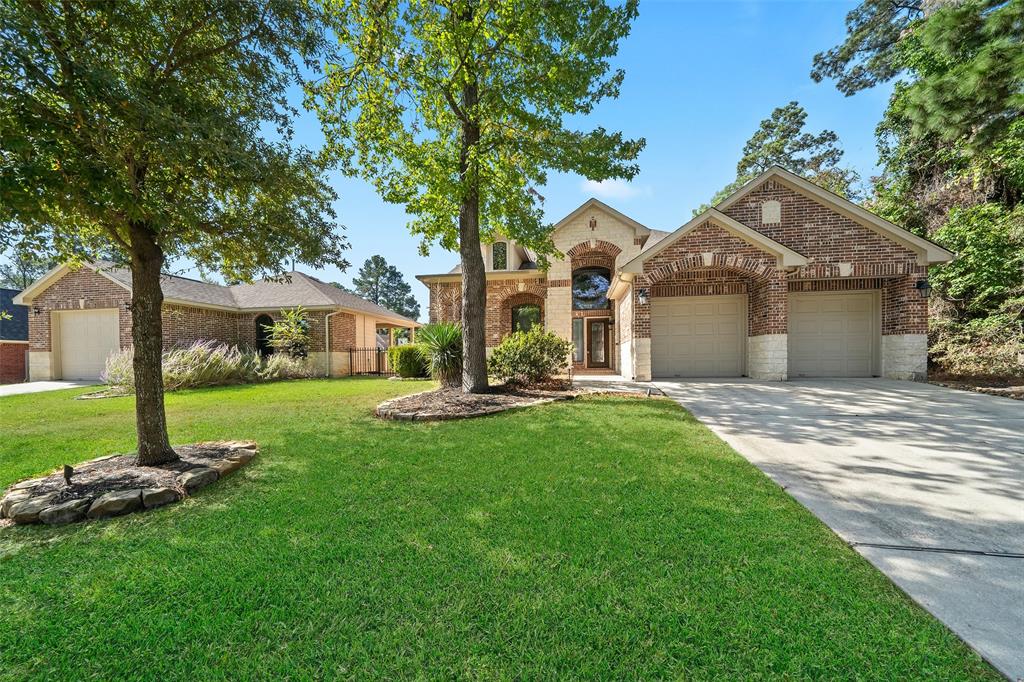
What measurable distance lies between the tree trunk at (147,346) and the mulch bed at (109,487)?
0.76 feet

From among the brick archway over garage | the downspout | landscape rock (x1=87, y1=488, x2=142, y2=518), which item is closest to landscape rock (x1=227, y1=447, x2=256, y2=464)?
landscape rock (x1=87, y1=488, x2=142, y2=518)

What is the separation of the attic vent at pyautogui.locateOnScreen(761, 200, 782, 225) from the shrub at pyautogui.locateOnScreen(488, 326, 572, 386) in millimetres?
7613

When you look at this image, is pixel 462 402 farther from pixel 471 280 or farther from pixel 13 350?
pixel 13 350

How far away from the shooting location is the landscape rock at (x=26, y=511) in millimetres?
2998

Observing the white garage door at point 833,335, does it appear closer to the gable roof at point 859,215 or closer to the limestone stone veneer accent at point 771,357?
the gable roof at point 859,215

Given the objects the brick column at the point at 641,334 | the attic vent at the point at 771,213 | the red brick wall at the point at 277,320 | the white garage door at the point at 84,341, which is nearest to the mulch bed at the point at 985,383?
the attic vent at the point at 771,213

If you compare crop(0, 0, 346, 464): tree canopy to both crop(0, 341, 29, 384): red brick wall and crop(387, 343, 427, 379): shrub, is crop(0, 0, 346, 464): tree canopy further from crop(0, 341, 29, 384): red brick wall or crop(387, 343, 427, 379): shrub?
crop(0, 341, 29, 384): red brick wall

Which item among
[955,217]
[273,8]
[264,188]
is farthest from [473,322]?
[955,217]

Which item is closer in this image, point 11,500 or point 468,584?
point 468,584

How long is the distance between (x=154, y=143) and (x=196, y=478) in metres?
2.93

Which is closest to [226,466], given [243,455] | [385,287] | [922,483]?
[243,455]

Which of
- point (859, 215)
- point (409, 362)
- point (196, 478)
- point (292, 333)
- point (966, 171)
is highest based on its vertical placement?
point (966, 171)

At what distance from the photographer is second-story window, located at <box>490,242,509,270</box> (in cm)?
1580

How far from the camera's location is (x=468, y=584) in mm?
2084
